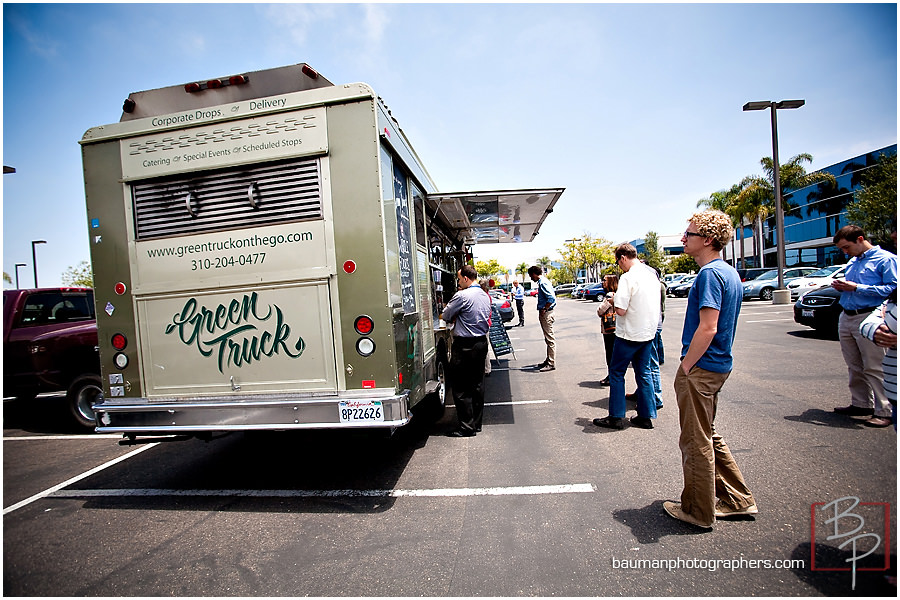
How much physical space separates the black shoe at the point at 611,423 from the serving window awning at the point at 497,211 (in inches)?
101

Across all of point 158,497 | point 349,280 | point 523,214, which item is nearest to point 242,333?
point 349,280

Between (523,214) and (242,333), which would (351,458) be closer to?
(242,333)

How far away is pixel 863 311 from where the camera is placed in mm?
4680

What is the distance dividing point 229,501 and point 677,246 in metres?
77.2

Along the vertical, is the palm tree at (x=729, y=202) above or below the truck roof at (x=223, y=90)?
above

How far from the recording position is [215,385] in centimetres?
383

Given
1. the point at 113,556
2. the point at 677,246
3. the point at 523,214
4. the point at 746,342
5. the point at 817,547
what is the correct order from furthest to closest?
the point at 677,246 → the point at 746,342 → the point at 523,214 → the point at 113,556 → the point at 817,547

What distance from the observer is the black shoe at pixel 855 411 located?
188 inches

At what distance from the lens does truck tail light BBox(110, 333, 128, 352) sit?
394 centimetres

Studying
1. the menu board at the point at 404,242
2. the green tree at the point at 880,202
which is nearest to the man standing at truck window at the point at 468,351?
the menu board at the point at 404,242

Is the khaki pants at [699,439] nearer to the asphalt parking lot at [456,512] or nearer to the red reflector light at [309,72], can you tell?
the asphalt parking lot at [456,512]

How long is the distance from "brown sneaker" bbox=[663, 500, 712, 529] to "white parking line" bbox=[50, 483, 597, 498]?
565 millimetres

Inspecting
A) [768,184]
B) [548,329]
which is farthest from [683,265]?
[548,329]

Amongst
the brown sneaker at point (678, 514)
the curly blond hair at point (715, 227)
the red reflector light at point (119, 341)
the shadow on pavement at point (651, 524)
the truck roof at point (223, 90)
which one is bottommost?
the shadow on pavement at point (651, 524)
